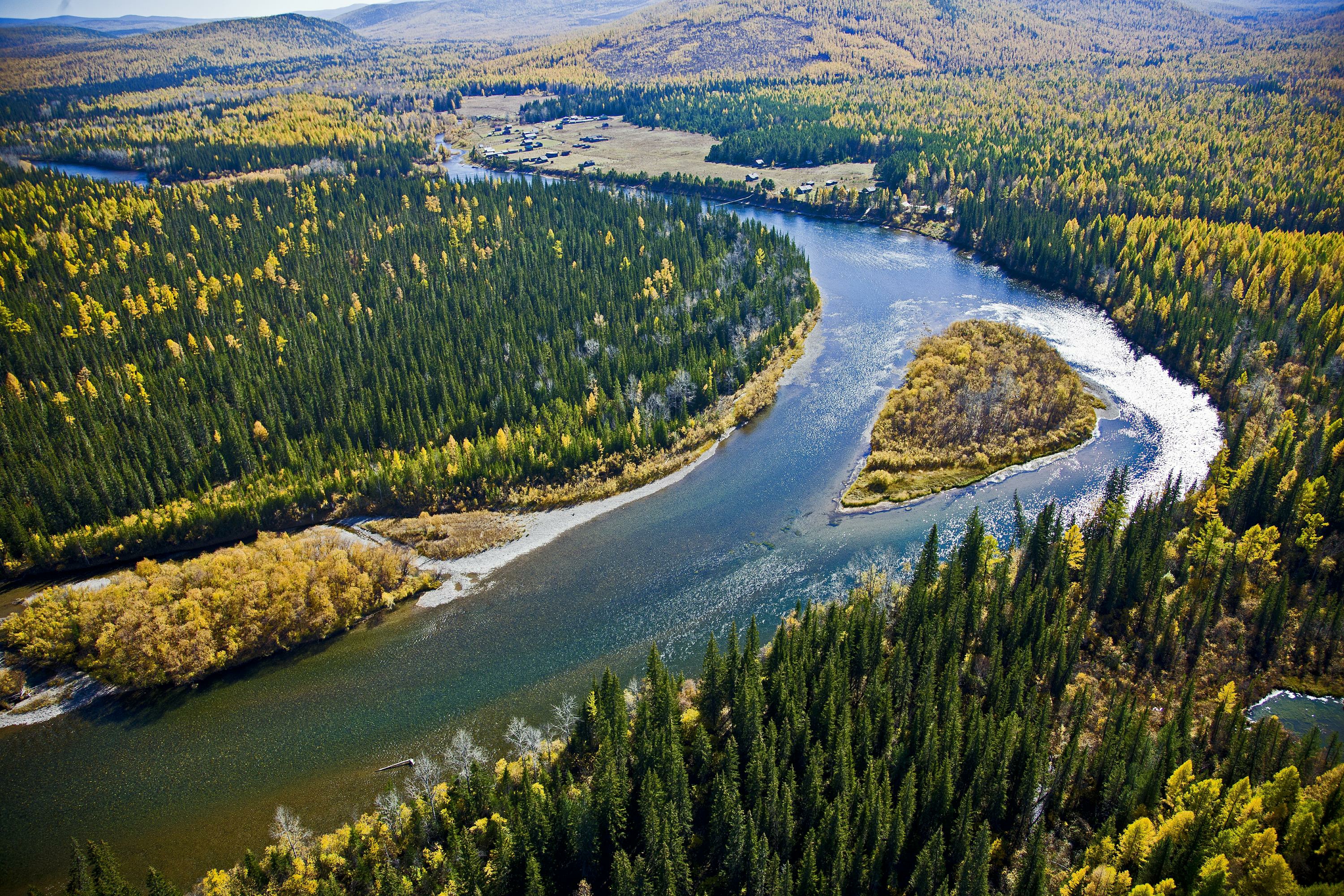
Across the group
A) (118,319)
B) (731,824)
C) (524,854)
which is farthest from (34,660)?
(118,319)

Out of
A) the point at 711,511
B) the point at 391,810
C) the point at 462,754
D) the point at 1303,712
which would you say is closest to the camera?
the point at 391,810

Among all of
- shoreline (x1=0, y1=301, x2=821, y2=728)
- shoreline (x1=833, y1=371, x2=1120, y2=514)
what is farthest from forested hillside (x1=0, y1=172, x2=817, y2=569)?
shoreline (x1=833, y1=371, x2=1120, y2=514)

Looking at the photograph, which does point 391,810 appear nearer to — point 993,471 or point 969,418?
point 993,471

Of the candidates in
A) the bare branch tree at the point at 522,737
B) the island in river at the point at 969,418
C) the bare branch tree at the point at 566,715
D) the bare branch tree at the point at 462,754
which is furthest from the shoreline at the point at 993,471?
the bare branch tree at the point at 462,754

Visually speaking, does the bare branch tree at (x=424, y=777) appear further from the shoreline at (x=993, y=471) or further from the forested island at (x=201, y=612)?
the shoreline at (x=993, y=471)

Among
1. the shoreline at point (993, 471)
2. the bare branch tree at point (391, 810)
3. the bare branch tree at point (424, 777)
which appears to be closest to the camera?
the bare branch tree at point (391, 810)

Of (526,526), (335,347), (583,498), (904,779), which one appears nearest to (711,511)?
(583,498)
